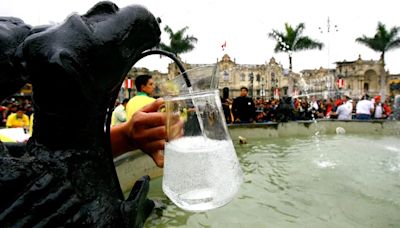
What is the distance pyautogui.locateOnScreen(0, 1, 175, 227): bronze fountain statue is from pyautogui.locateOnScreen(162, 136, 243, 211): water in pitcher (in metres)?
0.17

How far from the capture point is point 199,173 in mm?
904

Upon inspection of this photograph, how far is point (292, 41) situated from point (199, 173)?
90.3 ft

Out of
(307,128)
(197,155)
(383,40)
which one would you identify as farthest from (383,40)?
(197,155)

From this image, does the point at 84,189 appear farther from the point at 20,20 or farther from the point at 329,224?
the point at 329,224

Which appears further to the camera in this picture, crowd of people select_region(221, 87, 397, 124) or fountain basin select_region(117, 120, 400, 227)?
crowd of people select_region(221, 87, 397, 124)

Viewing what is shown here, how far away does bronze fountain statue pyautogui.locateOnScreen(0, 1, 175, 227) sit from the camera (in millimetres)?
605

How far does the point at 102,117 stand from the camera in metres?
0.76

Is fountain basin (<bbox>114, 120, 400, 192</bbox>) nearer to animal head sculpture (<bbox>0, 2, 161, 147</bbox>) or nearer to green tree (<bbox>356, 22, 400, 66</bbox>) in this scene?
animal head sculpture (<bbox>0, 2, 161, 147</bbox>)

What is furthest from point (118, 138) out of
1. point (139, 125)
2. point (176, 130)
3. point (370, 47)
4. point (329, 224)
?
point (370, 47)

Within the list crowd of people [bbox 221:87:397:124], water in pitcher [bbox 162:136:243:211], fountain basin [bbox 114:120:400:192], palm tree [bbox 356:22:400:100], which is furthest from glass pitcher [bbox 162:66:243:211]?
palm tree [bbox 356:22:400:100]

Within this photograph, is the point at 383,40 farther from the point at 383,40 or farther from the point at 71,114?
the point at 71,114

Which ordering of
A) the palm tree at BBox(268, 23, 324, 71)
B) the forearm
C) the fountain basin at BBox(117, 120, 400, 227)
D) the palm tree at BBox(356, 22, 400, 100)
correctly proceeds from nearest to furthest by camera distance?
the forearm
the fountain basin at BBox(117, 120, 400, 227)
the palm tree at BBox(268, 23, 324, 71)
the palm tree at BBox(356, 22, 400, 100)

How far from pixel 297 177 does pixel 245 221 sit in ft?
5.87

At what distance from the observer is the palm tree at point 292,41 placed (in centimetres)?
2630
